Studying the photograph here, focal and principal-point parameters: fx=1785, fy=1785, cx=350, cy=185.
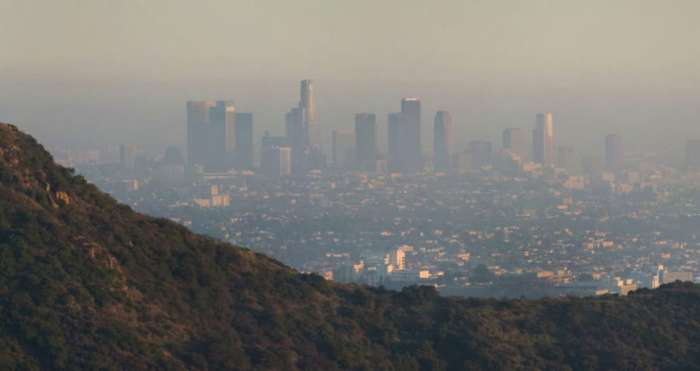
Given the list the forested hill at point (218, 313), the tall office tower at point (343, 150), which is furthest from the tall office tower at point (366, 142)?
the forested hill at point (218, 313)

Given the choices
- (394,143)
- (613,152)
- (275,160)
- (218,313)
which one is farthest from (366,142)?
(218,313)

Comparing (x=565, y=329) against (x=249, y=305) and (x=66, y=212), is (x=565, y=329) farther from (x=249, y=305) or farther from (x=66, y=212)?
(x=66, y=212)

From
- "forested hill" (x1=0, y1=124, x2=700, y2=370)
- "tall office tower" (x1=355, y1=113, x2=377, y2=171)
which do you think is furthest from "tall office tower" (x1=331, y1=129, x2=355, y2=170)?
"forested hill" (x1=0, y1=124, x2=700, y2=370)

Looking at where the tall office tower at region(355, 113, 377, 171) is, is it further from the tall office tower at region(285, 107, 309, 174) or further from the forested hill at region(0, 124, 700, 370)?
the forested hill at region(0, 124, 700, 370)

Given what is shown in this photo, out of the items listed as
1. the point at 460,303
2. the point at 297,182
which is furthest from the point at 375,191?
the point at 460,303

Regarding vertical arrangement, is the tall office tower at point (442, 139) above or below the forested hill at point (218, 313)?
above

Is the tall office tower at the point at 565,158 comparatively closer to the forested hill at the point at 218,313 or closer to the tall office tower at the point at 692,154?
the tall office tower at the point at 692,154
